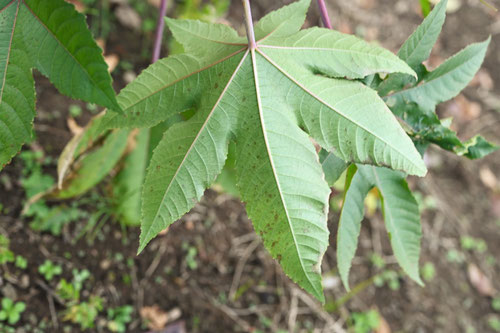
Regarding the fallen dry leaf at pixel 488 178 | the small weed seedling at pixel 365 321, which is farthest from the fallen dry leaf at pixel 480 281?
the small weed seedling at pixel 365 321

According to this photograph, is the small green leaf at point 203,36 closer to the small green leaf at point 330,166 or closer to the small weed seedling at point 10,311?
the small green leaf at point 330,166

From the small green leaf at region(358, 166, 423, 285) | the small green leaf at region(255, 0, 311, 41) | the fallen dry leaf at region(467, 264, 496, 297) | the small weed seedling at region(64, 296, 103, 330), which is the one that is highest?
the small green leaf at region(255, 0, 311, 41)

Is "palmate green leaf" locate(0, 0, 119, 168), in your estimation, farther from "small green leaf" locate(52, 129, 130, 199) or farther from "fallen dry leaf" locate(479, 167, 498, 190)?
"fallen dry leaf" locate(479, 167, 498, 190)

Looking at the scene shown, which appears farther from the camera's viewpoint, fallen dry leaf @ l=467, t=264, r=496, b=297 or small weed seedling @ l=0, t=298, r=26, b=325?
fallen dry leaf @ l=467, t=264, r=496, b=297

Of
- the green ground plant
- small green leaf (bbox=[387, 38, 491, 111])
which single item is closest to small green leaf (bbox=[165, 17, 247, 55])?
the green ground plant

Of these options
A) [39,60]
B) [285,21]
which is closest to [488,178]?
[285,21]

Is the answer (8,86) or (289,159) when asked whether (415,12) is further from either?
(8,86)
